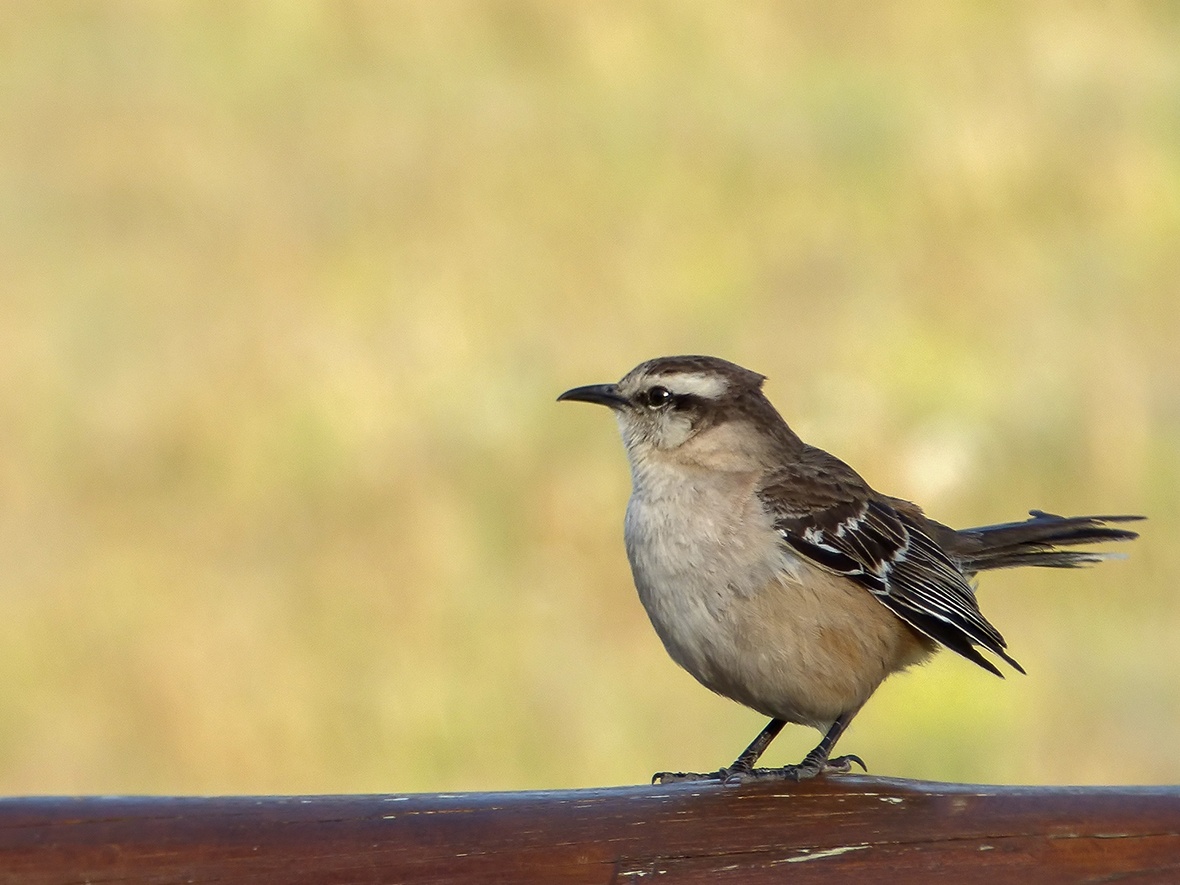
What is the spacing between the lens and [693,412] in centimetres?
489

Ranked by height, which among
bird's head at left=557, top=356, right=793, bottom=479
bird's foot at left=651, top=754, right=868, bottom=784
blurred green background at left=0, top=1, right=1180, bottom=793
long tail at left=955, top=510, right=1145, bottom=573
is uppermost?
blurred green background at left=0, top=1, right=1180, bottom=793

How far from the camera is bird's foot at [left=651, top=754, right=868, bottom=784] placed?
362cm

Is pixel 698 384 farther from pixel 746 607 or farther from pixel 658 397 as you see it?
pixel 746 607

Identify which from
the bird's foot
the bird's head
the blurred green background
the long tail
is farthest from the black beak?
the blurred green background

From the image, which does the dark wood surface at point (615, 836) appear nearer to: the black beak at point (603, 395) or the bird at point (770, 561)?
the bird at point (770, 561)

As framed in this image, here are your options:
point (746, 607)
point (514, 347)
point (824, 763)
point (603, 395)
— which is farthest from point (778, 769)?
point (514, 347)

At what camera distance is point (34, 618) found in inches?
369

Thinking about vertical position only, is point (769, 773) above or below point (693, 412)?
below

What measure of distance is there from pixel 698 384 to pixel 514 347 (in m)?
6.86

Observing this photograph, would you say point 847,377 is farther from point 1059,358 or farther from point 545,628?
point 545,628

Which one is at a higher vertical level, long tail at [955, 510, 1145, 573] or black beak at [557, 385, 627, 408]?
black beak at [557, 385, 627, 408]

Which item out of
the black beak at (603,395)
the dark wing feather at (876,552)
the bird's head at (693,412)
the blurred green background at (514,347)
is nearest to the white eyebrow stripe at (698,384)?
the bird's head at (693,412)

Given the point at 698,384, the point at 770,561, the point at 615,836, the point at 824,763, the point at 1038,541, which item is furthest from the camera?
the point at 1038,541

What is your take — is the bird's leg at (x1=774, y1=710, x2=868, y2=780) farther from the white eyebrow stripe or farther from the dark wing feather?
the white eyebrow stripe
